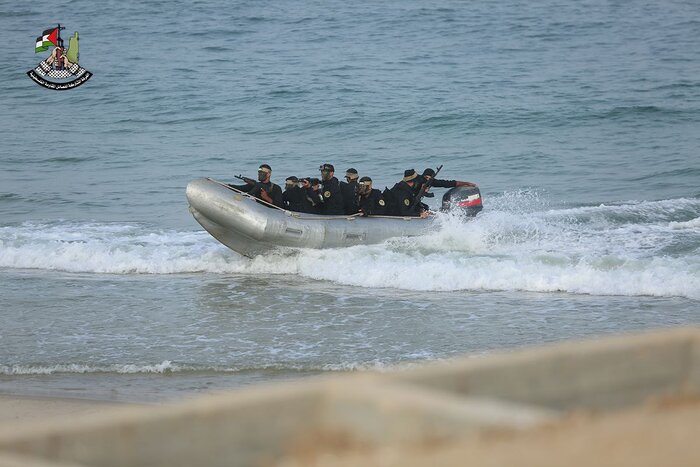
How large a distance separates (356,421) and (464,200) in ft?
38.4

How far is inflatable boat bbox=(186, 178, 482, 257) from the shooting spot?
1270 cm

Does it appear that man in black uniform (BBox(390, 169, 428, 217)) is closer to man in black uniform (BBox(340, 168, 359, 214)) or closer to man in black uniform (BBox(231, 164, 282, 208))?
man in black uniform (BBox(340, 168, 359, 214))

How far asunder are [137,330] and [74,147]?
15.5 m

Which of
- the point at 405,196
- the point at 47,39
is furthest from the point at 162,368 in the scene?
the point at 47,39

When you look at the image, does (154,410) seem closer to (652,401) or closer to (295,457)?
(295,457)

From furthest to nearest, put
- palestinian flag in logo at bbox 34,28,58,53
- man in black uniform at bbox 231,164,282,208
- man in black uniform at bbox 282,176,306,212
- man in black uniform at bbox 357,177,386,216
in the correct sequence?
palestinian flag in logo at bbox 34,28,58,53 → man in black uniform at bbox 357,177,386,216 → man in black uniform at bbox 282,176,306,212 → man in black uniform at bbox 231,164,282,208

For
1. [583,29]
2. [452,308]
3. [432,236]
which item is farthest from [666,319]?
[583,29]

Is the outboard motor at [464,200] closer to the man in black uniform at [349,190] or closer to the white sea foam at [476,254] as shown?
the white sea foam at [476,254]

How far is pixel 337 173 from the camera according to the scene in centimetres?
2133

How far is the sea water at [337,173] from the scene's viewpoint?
32.4 ft

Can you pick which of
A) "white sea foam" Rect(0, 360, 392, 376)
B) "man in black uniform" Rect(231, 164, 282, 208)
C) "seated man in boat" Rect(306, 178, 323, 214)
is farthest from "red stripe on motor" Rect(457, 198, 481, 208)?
"white sea foam" Rect(0, 360, 392, 376)

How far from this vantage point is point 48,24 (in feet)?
124

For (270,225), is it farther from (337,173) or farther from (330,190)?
(337,173)

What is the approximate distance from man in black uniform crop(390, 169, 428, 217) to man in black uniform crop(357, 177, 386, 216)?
178 millimetres
